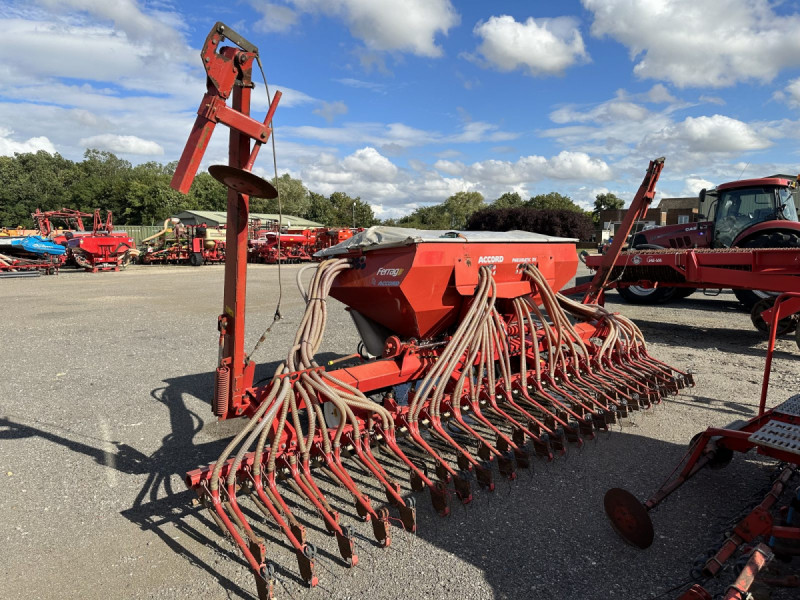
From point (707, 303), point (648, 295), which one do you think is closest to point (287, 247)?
point (648, 295)

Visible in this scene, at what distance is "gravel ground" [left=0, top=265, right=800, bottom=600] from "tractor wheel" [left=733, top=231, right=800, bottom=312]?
2968mm

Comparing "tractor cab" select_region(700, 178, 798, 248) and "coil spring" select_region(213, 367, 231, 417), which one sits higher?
"tractor cab" select_region(700, 178, 798, 248)

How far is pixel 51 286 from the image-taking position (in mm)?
14414

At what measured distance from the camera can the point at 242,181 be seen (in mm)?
2756

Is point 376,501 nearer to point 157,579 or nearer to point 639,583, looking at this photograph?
point 157,579

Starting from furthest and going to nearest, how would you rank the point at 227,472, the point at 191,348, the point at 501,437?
the point at 191,348 < the point at 501,437 < the point at 227,472

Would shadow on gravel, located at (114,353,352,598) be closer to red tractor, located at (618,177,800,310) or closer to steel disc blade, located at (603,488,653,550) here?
steel disc blade, located at (603,488,653,550)

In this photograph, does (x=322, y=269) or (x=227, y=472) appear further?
(x=322, y=269)

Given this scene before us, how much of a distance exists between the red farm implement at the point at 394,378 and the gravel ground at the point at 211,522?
16cm

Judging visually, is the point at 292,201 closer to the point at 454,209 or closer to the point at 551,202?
the point at 454,209

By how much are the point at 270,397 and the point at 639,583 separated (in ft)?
6.87

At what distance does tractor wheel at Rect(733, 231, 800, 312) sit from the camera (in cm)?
816

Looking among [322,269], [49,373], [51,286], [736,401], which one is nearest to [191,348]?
[49,373]

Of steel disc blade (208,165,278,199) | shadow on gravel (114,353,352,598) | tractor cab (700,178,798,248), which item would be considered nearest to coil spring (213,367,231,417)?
shadow on gravel (114,353,352,598)
